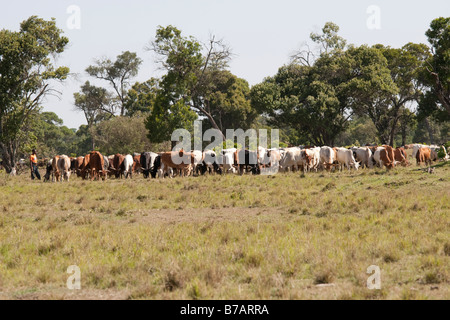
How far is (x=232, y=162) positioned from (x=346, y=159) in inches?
292

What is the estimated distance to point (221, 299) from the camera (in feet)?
20.6

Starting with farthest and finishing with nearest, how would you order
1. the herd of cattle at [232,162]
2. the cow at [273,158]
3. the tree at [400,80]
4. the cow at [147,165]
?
1. the tree at [400,80]
2. the cow at [273,158]
3. the cow at [147,165]
4. the herd of cattle at [232,162]

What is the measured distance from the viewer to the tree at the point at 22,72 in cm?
3631

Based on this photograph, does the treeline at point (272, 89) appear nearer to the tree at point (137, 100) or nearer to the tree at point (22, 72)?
the tree at point (22, 72)

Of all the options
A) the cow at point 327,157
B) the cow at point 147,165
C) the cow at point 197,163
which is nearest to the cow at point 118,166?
the cow at point 147,165

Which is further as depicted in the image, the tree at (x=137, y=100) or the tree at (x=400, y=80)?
the tree at (x=137, y=100)

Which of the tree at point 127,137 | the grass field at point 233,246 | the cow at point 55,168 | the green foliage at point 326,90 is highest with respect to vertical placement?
the green foliage at point 326,90

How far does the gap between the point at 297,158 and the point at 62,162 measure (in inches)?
581

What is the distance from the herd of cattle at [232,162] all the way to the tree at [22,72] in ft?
29.9

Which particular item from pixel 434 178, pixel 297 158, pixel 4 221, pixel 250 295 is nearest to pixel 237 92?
pixel 297 158

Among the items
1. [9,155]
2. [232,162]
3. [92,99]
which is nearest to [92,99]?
[92,99]

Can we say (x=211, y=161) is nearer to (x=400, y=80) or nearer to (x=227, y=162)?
(x=227, y=162)

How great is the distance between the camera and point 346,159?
101 ft
